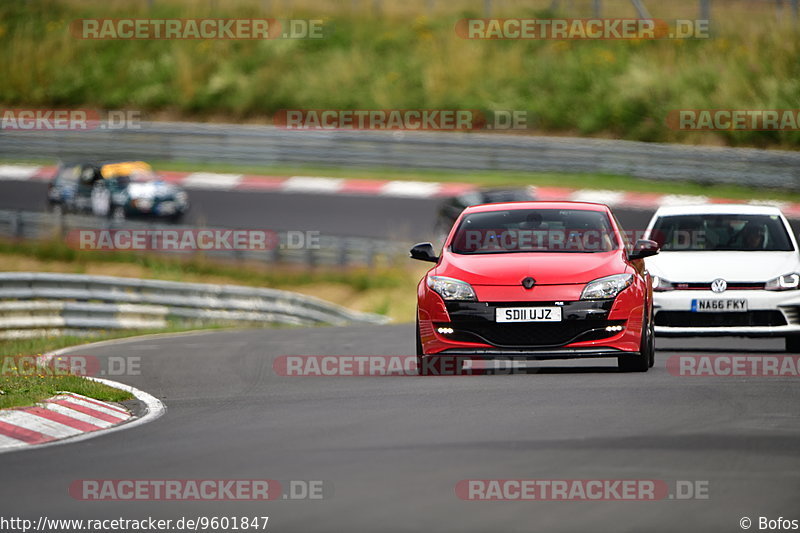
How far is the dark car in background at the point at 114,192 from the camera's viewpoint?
108 ft

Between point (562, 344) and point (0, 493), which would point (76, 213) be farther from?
point (0, 493)

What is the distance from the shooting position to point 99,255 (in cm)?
3008

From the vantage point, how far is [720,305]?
13.8 metres

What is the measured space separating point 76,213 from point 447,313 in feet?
77.7

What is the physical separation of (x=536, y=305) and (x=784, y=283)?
3456 mm

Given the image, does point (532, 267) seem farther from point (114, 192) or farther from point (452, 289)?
point (114, 192)

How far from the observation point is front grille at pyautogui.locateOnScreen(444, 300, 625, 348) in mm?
11531

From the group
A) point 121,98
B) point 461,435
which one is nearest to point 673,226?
point 461,435

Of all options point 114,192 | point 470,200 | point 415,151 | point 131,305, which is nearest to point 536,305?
point 131,305

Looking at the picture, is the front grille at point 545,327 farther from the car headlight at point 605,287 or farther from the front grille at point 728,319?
the front grille at point 728,319

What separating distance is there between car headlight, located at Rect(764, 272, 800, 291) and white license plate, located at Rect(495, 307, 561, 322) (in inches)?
127

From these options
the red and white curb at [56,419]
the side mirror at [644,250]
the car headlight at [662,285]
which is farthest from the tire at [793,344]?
the red and white curb at [56,419]

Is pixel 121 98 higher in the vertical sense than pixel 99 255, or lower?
higher

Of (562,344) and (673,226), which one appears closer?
(562,344)
